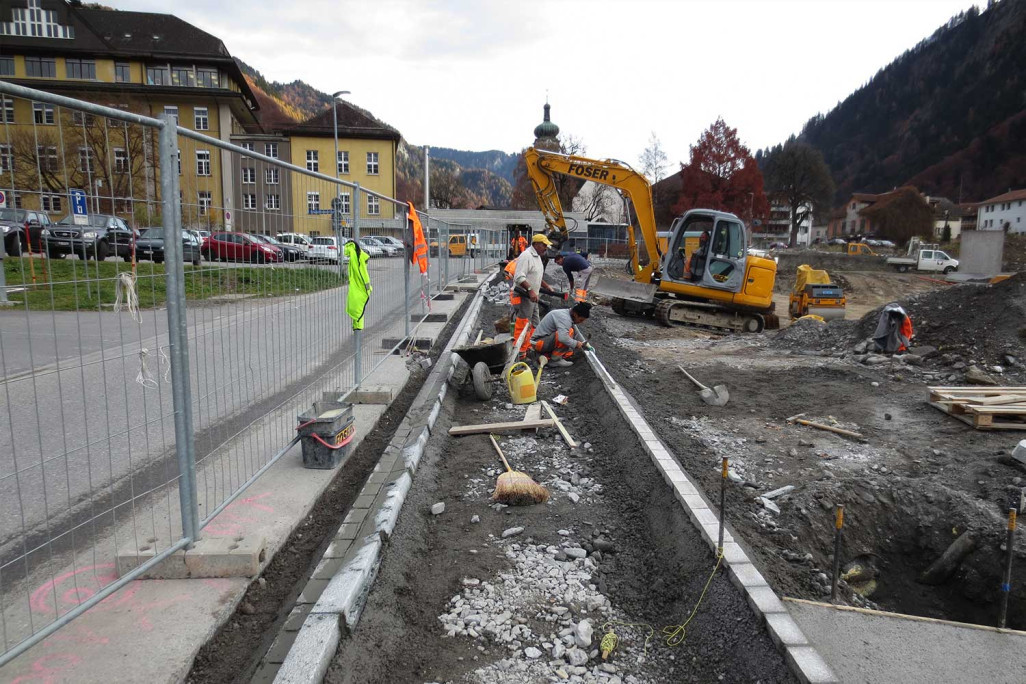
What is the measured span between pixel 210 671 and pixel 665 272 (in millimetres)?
13772

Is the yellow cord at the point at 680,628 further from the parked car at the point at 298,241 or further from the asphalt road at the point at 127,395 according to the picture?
the parked car at the point at 298,241

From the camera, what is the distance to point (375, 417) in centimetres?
651

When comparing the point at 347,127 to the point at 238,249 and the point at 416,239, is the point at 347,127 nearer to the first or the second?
the point at 416,239

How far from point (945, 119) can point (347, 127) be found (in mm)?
138804

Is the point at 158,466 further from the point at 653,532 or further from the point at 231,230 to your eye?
the point at 653,532

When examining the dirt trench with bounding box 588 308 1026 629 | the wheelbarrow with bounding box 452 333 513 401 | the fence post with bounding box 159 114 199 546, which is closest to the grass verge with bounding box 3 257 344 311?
the fence post with bounding box 159 114 199 546

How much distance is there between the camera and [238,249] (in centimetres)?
409

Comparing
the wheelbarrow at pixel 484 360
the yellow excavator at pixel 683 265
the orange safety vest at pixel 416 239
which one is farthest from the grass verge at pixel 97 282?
the yellow excavator at pixel 683 265

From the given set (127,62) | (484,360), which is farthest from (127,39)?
(484,360)

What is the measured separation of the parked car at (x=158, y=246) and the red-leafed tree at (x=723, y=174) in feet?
189

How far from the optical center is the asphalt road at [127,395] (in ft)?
10.1

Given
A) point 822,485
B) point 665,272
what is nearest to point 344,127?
point 665,272

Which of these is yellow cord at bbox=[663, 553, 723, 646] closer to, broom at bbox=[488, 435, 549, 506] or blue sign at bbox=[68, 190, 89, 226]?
broom at bbox=[488, 435, 549, 506]

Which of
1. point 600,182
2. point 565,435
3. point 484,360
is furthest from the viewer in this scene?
point 600,182
